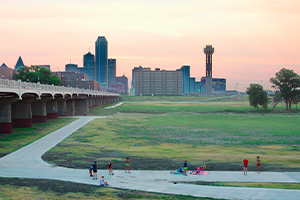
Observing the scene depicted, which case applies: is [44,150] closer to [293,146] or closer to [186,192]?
[186,192]

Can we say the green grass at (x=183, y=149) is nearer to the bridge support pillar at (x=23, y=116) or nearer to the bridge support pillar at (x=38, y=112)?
the bridge support pillar at (x=23, y=116)

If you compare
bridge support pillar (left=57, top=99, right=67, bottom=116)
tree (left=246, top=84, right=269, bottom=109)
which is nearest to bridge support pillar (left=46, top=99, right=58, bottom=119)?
bridge support pillar (left=57, top=99, right=67, bottom=116)

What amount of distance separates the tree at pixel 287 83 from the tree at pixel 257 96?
7.01 meters

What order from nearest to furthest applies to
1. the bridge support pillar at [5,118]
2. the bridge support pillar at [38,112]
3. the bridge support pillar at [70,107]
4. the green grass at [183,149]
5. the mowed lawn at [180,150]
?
1. the mowed lawn at [180,150]
2. the green grass at [183,149]
3. the bridge support pillar at [5,118]
4. the bridge support pillar at [38,112]
5. the bridge support pillar at [70,107]

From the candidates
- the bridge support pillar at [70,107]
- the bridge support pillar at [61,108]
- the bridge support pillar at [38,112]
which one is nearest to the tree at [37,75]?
the bridge support pillar at [70,107]

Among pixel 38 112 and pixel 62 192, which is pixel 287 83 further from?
pixel 62 192

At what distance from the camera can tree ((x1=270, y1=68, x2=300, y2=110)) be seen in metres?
123

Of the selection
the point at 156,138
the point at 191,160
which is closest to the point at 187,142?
the point at 156,138

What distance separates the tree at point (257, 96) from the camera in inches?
4789

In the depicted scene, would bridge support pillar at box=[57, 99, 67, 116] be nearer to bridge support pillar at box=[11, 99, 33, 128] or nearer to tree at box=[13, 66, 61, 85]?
bridge support pillar at box=[11, 99, 33, 128]

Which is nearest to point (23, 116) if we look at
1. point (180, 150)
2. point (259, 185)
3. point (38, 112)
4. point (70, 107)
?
point (38, 112)

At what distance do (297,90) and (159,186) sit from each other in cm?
11514

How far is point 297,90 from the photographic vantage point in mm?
Result: 123938

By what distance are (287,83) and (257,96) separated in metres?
14.3
